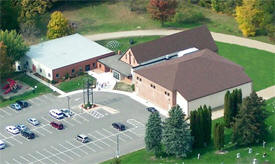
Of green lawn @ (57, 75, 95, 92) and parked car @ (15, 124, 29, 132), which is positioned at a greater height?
green lawn @ (57, 75, 95, 92)

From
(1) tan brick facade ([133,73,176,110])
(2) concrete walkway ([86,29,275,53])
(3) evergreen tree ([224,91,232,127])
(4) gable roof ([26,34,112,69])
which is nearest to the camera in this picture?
(3) evergreen tree ([224,91,232,127])

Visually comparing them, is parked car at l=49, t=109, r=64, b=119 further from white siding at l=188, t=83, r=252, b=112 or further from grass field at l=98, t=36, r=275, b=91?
grass field at l=98, t=36, r=275, b=91

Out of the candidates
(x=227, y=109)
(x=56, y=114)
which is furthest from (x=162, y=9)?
(x=227, y=109)

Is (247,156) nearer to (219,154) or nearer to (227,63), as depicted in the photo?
(219,154)

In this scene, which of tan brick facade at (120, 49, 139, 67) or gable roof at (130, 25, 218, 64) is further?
gable roof at (130, 25, 218, 64)

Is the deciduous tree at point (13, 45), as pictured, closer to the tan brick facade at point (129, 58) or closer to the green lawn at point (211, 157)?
the tan brick facade at point (129, 58)

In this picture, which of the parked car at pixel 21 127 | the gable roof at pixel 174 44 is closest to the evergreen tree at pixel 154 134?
the parked car at pixel 21 127

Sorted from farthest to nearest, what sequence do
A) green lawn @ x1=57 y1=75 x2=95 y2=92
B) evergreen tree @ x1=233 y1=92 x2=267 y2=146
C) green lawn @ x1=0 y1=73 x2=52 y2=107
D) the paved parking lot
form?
green lawn @ x1=57 y1=75 x2=95 y2=92, green lawn @ x1=0 y1=73 x2=52 y2=107, the paved parking lot, evergreen tree @ x1=233 y1=92 x2=267 y2=146

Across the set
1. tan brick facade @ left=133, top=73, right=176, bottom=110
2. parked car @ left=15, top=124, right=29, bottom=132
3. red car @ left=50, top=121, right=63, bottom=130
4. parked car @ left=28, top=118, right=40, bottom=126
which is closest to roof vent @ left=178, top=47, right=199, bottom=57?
tan brick facade @ left=133, top=73, right=176, bottom=110
